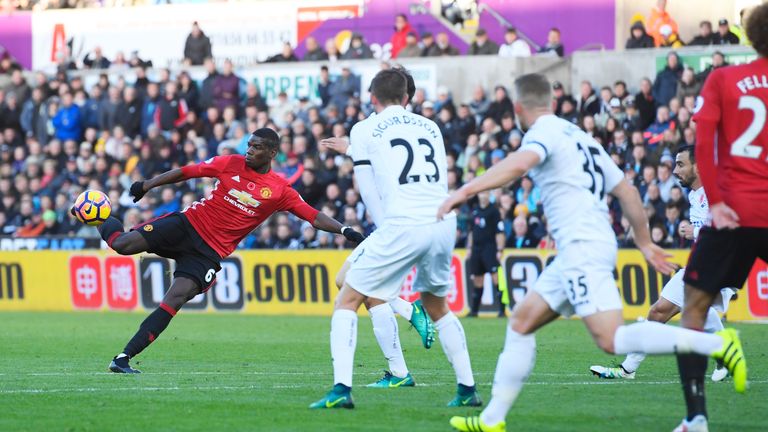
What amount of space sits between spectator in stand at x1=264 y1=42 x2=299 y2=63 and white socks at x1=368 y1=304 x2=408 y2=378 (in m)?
18.9

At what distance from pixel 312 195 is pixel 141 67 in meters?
6.98

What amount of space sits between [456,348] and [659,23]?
18087 millimetres

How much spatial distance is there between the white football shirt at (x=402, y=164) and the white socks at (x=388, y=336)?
6.27ft

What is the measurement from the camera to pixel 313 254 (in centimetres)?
2503

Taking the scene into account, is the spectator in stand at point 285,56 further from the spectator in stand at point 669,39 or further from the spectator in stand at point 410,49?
the spectator in stand at point 669,39

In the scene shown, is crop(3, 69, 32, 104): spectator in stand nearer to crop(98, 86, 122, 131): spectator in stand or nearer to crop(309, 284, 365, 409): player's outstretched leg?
crop(98, 86, 122, 131): spectator in stand

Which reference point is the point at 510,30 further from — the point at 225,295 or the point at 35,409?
the point at 35,409

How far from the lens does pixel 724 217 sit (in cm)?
824

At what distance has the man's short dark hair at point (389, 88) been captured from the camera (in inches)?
385

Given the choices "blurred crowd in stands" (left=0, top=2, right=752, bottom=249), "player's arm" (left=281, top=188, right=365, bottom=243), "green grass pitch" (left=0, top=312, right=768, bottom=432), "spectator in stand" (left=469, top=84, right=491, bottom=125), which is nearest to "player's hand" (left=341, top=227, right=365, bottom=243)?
"player's arm" (left=281, top=188, right=365, bottom=243)

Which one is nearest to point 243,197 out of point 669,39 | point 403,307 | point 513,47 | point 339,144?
point 403,307

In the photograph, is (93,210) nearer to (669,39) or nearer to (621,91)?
(621,91)

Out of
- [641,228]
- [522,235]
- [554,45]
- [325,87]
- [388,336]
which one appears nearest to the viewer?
[641,228]

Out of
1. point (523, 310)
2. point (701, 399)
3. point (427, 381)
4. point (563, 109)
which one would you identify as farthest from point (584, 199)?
point (563, 109)
